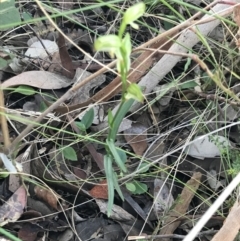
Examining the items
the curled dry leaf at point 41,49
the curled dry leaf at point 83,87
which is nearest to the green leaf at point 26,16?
the curled dry leaf at point 41,49

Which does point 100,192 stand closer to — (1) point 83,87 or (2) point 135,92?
(1) point 83,87

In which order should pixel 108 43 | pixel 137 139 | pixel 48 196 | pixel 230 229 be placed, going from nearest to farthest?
pixel 108 43 → pixel 230 229 → pixel 48 196 → pixel 137 139

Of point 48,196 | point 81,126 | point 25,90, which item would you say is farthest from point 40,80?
point 48,196

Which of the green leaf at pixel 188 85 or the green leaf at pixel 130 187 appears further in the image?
the green leaf at pixel 188 85

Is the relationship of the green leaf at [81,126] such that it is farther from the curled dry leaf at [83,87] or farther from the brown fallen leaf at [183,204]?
the brown fallen leaf at [183,204]

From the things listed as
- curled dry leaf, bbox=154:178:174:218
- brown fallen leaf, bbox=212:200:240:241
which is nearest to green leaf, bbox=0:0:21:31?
curled dry leaf, bbox=154:178:174:218

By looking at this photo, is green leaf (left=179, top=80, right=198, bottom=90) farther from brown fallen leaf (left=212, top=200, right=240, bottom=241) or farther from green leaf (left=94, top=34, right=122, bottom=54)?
green leaf (left=94, top=34, right=122, bottom=54)
